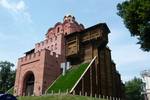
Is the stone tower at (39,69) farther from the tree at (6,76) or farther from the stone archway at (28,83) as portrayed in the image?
the tree at (6,76)

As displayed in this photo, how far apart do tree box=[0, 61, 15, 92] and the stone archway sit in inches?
798

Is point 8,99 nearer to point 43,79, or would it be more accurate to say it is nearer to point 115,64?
point 43,79

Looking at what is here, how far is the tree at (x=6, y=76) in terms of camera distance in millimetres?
64500

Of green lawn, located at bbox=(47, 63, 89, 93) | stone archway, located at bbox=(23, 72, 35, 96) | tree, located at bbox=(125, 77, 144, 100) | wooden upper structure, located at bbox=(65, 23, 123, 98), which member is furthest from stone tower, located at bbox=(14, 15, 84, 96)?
tree, located at bbox=(125, 77, 144, 100)

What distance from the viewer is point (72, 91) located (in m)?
34.5

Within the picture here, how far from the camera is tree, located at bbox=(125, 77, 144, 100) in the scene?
6812 centimetres

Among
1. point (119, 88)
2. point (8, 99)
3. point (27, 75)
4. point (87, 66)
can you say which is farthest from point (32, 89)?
point (8, 99)

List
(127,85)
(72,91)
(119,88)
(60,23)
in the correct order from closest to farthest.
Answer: (72,91)
(119,88)
(60,23)
(127,85)

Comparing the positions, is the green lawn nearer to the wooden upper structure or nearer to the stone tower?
the wooden upper structure

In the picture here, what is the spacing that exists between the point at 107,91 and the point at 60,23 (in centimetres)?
2298

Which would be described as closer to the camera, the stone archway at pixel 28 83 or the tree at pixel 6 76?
the stone archway at pixel 28 83

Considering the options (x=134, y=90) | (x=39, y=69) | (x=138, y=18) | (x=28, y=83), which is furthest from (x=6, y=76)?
(x=138, y=18)

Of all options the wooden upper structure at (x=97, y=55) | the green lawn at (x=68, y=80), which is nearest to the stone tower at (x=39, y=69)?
the wooden upper structure at (x=97, y=55)

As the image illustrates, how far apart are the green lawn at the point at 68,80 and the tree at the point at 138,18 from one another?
14984mm
